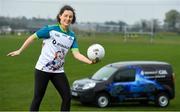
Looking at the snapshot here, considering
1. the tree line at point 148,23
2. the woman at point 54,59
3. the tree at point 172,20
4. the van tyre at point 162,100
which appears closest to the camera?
the woman at point 54,59

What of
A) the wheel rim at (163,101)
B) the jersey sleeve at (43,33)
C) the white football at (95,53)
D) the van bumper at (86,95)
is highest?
the jersey sleeve at (43,33)

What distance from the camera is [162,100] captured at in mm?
21594

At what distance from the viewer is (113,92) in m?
20.6

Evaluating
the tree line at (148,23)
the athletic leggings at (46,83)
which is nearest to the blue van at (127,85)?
the athletic leggings at (46,83)

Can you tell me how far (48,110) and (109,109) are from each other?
1.95 metres

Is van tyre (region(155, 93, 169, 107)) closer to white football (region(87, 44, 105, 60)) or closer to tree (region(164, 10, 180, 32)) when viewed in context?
white football (region(87, 44, 105, 60))

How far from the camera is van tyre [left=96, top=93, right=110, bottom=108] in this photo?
20656mm

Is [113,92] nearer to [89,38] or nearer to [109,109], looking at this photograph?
[109,109]

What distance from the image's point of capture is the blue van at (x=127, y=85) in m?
20.6

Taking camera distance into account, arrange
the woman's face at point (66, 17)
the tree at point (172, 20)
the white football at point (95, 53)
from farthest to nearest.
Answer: the tree at point (172, 20) → the white football at point (95, 53) → the woman's face at point (66, 17)

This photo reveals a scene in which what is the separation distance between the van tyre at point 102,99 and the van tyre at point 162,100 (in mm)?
1753

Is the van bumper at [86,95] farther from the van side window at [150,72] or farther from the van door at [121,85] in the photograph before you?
the van side window at [150,72]

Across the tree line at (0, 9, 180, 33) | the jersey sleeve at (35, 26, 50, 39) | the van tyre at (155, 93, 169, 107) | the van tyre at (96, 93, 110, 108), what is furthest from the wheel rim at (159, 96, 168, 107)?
the tree line at (0, 9, 180, 33)

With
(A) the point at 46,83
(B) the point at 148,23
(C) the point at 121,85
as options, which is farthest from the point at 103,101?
(B) the point at 148,23
